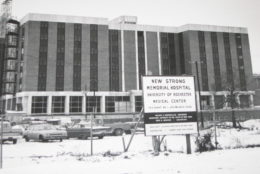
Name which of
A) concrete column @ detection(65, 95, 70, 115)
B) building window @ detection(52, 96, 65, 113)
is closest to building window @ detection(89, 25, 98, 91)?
concrete column @ detection(65, 95, 70, 115)

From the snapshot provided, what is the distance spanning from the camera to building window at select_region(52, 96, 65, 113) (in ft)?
200

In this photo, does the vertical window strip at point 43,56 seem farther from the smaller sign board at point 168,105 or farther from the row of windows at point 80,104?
the smaller sign board at point 168,105

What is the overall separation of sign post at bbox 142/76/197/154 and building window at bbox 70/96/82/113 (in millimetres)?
52494

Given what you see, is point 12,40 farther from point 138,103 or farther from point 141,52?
point 138,103

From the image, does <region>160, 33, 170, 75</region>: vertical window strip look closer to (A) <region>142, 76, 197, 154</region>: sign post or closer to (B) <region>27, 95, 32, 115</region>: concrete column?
(B) <region>27, 95, 32, 115</region>: concrete column

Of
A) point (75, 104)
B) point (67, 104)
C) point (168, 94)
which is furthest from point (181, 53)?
point (168, 94)

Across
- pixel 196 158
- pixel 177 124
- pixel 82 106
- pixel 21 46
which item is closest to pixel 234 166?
pixel 196 158

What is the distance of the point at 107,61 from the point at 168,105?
55.8m

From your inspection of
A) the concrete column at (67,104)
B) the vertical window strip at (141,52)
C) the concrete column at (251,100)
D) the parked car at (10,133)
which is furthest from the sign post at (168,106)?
the concrete column at (251,100)

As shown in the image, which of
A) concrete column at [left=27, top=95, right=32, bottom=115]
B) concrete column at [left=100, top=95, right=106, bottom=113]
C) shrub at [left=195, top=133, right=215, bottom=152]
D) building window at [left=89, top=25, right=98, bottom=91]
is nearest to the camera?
shrub at [left=195, top=133, right=215, bottom=152]

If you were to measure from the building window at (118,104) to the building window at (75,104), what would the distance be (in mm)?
6676

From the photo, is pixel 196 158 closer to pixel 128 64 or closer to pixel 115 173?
pixel 115 173

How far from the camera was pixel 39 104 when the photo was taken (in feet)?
196

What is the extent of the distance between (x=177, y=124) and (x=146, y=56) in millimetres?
59923
